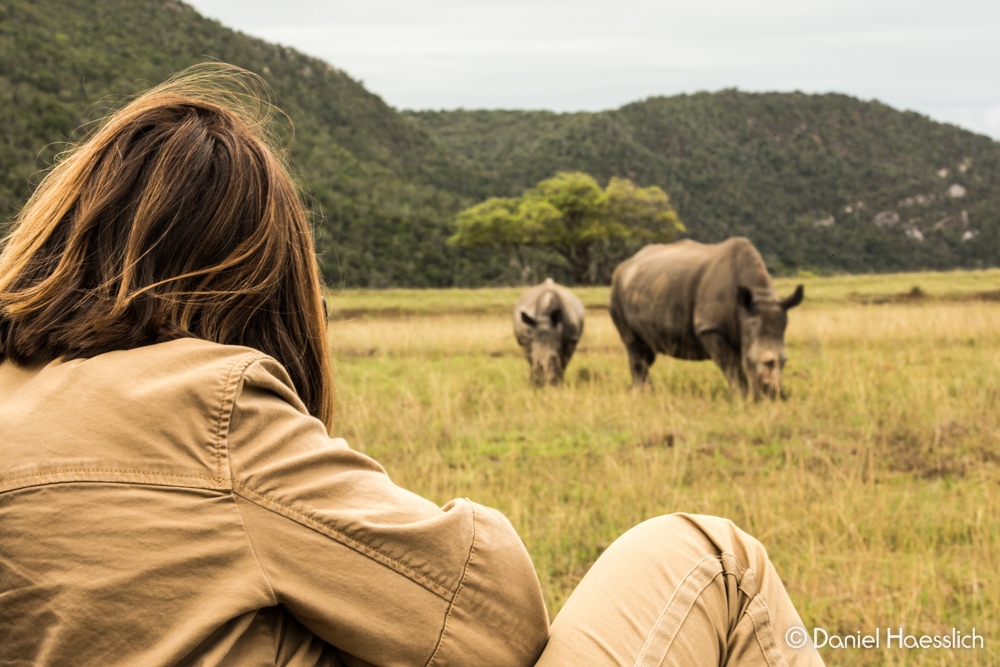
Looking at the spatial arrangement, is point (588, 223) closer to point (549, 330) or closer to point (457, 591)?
point (549, 330)

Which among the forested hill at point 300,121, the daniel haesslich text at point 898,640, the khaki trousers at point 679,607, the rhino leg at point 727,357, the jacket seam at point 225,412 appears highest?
the forested hill at point 300,121

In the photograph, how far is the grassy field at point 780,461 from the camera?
10.4 ft

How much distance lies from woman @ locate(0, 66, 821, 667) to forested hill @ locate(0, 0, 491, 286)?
21.9 metres

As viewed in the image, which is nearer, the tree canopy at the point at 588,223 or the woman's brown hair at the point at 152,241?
the woman's brown hair at the point at 152,241

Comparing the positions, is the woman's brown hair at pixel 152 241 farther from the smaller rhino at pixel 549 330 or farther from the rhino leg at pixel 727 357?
the smaller rhino at pixel 549 330

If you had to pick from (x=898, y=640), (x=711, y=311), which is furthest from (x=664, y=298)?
(x=898, y=640)

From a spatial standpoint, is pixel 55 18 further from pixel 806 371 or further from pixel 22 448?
pixel 22 448

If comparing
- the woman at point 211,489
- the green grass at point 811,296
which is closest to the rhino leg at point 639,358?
the woman at point 211,489

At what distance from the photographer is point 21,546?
96cm

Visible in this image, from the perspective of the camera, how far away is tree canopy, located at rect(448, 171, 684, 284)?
47969 mm

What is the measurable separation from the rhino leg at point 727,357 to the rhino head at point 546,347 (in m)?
1.82

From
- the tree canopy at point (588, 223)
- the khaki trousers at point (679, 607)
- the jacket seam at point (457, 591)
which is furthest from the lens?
the tree canopy at point (588, 223)

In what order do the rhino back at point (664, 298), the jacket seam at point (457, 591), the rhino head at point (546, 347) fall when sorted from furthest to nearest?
the rhino head at point (546, 347) < the rhino back at point (664, 298) < the jacket seam at point (457, 591)

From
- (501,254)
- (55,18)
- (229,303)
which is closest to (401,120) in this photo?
(501,254)
